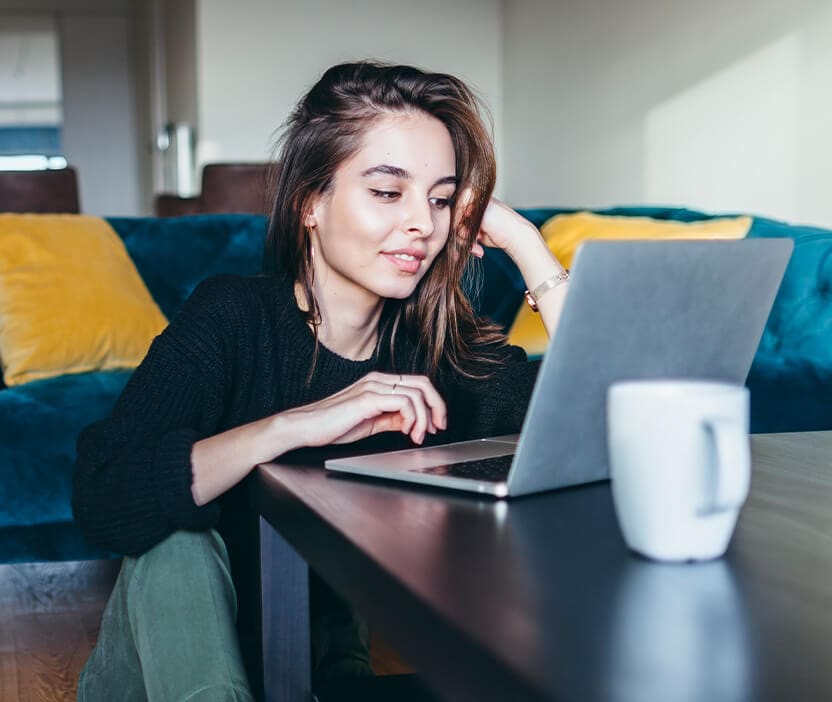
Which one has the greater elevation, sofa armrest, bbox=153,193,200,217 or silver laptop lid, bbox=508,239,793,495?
sofa armrest, bbox=153,193,200,217

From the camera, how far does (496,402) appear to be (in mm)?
1384

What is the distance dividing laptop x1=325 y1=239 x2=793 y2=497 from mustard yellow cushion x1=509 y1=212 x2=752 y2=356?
1733 mm

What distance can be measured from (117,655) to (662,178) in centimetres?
333

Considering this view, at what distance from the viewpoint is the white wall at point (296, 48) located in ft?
18.7

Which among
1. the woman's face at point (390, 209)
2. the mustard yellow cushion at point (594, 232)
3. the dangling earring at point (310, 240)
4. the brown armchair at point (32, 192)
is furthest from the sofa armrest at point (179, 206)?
the woman's face at point (390, 209)

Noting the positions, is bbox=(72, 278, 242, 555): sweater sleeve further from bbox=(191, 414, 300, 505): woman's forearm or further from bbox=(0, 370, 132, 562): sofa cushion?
bbox=(0, 370, 132, 562): sofa cushion

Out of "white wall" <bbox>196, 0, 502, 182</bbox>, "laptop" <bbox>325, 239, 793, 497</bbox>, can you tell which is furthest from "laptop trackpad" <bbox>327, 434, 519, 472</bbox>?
"white wall" <bbox>196, 0, 502, 182</bbox>

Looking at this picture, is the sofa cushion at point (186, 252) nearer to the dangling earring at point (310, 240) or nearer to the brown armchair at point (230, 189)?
the brown armchair at point (230, 189)

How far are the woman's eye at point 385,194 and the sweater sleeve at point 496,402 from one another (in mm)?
266

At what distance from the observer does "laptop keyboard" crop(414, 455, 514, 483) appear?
33.1 inches

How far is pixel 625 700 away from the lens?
0.42 m

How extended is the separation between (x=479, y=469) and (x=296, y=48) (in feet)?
17.2

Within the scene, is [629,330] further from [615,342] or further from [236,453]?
[236,453]

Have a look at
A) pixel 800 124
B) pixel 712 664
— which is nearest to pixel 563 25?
pixel 800 124
